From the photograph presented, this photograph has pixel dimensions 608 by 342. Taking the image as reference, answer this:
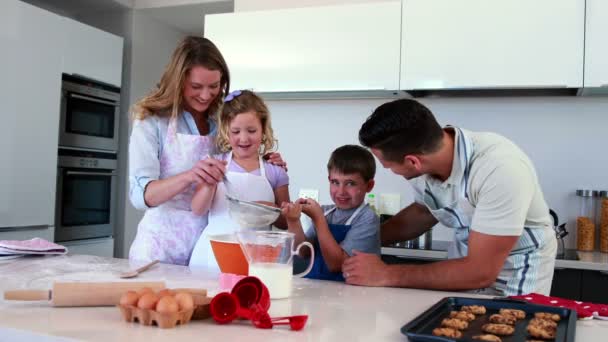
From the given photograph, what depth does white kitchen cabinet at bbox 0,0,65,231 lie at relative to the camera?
2809 mm

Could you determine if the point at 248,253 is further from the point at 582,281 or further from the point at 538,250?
the point at 582,281

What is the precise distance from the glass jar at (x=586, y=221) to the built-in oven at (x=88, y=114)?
2677 millimetres

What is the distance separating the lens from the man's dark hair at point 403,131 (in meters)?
1.51

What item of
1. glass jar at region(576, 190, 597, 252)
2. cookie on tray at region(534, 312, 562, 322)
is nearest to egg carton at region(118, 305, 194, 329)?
cookie on tray at region(534, 312, 562, 322)

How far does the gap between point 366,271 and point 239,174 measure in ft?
1.65

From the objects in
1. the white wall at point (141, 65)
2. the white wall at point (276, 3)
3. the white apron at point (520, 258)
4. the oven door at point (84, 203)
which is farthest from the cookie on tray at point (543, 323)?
the white wall at point (141, 65)

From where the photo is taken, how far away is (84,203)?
3434 millimetres

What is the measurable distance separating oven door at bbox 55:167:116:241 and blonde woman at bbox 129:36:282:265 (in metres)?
1.74

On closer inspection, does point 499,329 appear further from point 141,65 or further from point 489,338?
point 141,65

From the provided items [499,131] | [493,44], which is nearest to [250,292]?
[493,44]

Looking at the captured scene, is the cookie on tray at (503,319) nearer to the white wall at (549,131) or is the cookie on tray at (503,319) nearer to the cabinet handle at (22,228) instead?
the white wall at (549,131)

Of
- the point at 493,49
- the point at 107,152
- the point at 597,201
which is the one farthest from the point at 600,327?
the point at 107,152

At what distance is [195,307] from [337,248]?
0.73m

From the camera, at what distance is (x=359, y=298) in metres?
1.19
